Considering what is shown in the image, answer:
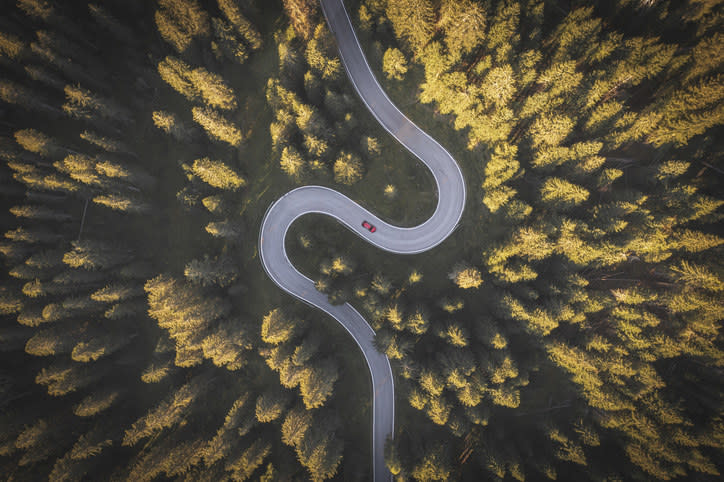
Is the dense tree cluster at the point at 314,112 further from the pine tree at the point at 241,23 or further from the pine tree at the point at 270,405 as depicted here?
the pine tree at the point at 270,405

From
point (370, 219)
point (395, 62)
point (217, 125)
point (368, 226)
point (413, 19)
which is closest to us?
point (413, 19)

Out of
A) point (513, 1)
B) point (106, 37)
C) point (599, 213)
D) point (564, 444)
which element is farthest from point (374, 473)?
point (106, 37)

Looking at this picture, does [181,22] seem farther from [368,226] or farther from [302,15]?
[368,226]

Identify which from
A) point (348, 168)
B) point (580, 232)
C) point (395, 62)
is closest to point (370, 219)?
point (348, 168)

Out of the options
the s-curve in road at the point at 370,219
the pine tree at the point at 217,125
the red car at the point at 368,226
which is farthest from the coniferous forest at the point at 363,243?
the red car at the point at 368,226

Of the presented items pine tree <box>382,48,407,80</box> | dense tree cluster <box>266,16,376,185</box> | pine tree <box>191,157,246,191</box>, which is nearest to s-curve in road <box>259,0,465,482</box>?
dense tree cluster <box>266,16,376,185</box>

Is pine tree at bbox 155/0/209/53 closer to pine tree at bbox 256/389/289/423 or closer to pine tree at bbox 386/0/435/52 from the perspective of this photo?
pine tree at bbox 386/0/435/52

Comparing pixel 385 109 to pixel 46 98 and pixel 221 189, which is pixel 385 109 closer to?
pixel 221 189
